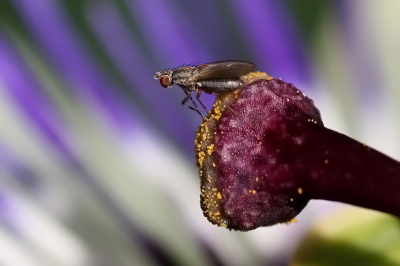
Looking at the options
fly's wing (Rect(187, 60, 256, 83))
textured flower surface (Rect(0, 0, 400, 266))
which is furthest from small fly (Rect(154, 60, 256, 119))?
textured flower surface (Rect(0, 0, 400, 266))

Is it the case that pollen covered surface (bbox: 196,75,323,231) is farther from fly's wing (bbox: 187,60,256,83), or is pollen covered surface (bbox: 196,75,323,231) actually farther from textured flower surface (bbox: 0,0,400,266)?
textured flower surface (bbox: 0,0,400,266)

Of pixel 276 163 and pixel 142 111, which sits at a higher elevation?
pixel 142 111

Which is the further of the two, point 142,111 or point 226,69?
point 142,111

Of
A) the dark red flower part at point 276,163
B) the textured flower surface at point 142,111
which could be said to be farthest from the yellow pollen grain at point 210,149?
the textured flower surface at point 142,111

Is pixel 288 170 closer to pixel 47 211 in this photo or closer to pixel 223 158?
pixel 223 158

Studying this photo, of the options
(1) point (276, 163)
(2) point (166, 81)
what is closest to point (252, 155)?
(1) point (276, 163)

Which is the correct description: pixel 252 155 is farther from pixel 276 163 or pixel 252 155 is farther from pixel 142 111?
pixel 142 111
